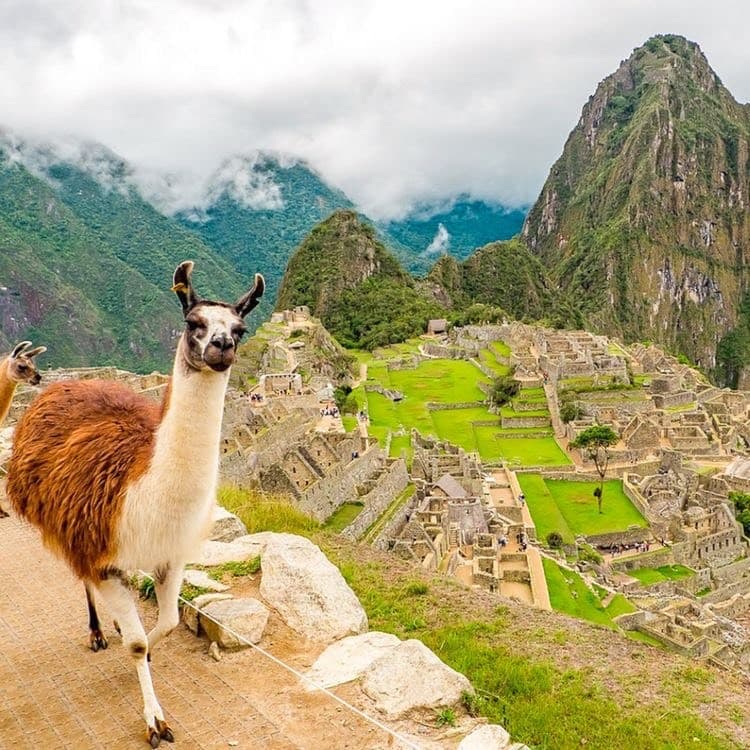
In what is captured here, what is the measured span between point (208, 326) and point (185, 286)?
0.60 feet

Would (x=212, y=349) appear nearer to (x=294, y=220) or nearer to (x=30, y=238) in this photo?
(x=30, y=238)

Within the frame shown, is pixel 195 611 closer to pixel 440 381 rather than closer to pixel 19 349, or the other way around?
pixel 19 349

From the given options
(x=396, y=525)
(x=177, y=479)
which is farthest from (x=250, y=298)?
(x=396, y=525)

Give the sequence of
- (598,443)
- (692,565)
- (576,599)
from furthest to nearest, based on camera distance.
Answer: (598,443) → (692,565) → (576,599)

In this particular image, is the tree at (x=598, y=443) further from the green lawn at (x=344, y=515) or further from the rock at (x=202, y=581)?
the rock at (x=202, y=581)

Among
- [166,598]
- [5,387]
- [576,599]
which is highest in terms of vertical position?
[5,387]

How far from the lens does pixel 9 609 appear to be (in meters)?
4.04

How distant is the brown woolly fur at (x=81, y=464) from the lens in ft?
9.65

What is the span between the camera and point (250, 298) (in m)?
2.75

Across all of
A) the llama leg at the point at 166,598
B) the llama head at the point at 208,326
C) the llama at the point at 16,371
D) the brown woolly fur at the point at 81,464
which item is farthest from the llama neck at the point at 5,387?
the llama head at the point at 208,326

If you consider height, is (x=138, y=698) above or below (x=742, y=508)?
above

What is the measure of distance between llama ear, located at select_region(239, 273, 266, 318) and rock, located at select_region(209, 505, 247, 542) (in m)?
2.75

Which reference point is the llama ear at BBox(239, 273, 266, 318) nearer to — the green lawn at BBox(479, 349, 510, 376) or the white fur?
the white fur

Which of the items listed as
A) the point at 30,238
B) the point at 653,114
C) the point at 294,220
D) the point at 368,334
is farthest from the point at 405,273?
the point at 653,114
